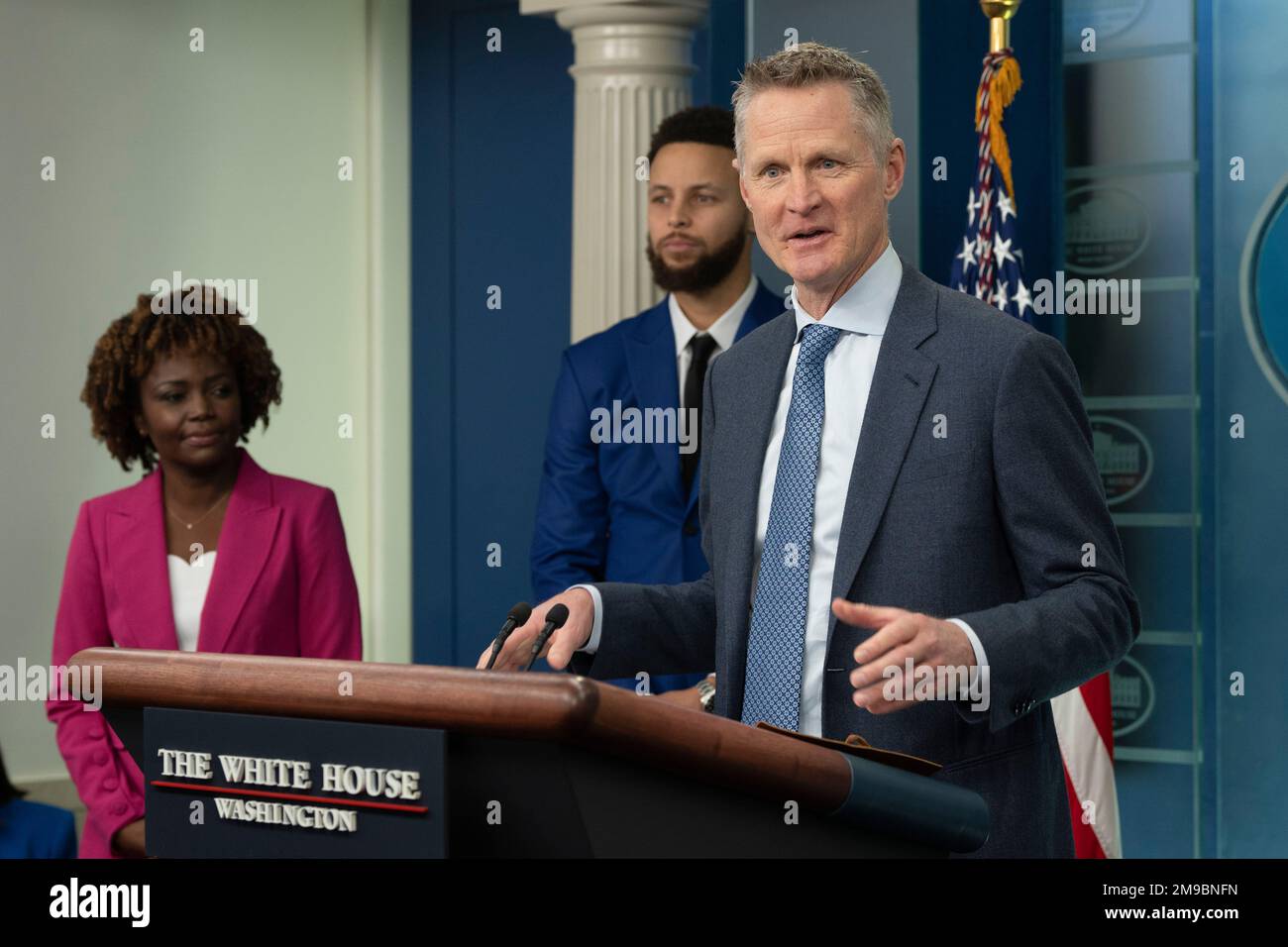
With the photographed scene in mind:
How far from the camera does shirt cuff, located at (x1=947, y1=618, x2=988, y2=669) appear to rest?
1403 mm

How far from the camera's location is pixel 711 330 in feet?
11.6

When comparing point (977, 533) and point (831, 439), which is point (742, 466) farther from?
point (977, 533)

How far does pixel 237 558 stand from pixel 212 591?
7 centimetres

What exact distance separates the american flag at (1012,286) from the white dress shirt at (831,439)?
1.76 m

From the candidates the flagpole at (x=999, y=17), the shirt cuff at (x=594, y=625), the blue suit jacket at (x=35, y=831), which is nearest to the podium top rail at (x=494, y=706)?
the shirt cuff at (x=594, y=625)

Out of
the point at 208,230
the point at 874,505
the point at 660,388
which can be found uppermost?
the point at 208,230

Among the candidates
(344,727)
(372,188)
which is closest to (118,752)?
(344,727)

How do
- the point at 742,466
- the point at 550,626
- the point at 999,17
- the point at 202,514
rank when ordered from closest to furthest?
the point at 550,626 < the point at 742,466 < the point at 202,514 < the point at 999,17

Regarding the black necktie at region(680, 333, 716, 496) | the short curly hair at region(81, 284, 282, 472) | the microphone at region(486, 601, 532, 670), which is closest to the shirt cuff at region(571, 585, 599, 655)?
the microphone at region(486, 601, 532, 670)

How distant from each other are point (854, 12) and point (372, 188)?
8.91 ft

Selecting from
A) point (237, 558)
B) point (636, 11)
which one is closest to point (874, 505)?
point (237, 558)

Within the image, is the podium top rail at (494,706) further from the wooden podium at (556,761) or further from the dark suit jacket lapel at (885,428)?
the dark suit jacket lapel at (885,428)

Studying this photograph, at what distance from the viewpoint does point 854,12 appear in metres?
3.82

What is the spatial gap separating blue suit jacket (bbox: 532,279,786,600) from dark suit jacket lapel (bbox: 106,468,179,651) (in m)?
0.79
